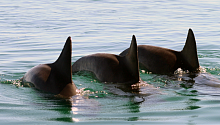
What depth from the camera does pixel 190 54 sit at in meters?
9.18

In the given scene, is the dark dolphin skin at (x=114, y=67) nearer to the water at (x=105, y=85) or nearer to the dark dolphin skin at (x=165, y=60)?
the water at (x=105, y=85)

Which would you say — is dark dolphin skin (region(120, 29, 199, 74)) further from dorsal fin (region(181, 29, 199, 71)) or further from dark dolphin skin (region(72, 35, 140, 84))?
dark dolphin skin (region(72, 35, 140, 84))

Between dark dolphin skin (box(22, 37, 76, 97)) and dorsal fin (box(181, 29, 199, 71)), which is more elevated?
dorsal fin (box(181, 29, 199, 71))

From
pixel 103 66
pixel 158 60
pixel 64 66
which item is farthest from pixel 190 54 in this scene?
pixel 64 66

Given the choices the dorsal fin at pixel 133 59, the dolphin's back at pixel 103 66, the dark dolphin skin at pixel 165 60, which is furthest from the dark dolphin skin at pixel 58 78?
the dark dolphin skin at pixel 165 60

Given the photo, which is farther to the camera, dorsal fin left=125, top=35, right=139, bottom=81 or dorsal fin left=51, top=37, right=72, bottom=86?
dorsal fin left=125, top=35, right=139, bottom=81

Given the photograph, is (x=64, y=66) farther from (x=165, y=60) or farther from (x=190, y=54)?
(x=190, y=54)

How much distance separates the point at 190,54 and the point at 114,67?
6.98 ft

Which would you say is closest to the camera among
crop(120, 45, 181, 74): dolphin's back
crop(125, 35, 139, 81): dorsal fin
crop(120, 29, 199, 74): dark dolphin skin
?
crop(125, 35, 139, 81): dorsal fin

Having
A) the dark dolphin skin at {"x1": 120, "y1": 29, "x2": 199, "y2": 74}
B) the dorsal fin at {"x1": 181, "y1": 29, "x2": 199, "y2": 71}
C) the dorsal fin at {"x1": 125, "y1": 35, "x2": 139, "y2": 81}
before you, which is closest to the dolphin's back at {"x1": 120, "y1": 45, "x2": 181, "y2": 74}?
the dark dolphin skin at {"x1": 120, "y1": 29, "x2": 199, "y2": 74}

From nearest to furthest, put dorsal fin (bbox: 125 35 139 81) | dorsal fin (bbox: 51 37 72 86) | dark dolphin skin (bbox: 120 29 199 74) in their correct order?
dorsal fin (bbox: 51 37 72 86) → dorsal fin (bbox: 125 35 139 81) → dark dolphin skin (bbox: 120 29 199 74)

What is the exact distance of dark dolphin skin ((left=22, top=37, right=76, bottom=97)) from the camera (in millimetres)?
7113

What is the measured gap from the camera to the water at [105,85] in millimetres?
6223

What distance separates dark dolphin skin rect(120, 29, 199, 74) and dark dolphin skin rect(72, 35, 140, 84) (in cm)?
101
